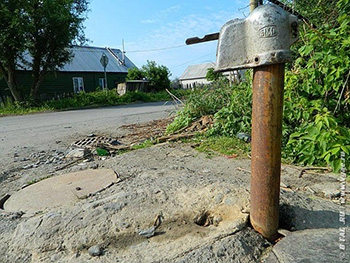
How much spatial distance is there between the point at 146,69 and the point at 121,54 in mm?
6177

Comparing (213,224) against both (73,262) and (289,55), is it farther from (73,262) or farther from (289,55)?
(289,55)

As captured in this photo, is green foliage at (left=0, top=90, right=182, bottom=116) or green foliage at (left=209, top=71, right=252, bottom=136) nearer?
green foliage at (left=209, top=71, right=252, bottom=136)

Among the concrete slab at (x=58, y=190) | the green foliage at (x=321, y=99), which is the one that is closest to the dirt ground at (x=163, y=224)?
the concrete slab at (x=58, y=190)

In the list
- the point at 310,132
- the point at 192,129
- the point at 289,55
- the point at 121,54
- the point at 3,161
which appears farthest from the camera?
the point at 121,54

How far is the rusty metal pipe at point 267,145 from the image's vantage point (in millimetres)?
1172

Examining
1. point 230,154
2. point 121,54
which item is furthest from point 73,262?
point 121,54

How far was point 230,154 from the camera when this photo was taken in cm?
329

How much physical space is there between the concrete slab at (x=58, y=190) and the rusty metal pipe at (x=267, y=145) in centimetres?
154

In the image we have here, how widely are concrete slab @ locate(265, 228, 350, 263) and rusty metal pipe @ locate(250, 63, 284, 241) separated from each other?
0.41ft

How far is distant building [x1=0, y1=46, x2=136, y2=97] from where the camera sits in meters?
21.0

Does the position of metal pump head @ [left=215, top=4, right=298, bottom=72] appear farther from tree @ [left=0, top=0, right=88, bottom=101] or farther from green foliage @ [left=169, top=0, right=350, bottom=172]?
tree @ [left=0, top=0, right=88, bottom=101]

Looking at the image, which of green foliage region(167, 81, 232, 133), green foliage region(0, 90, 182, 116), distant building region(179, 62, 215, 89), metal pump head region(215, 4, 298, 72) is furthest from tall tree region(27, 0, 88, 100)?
distant building region(179, 62, 215, 89)

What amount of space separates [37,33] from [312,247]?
15.9 m

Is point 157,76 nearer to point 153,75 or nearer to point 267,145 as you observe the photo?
point 153,75
